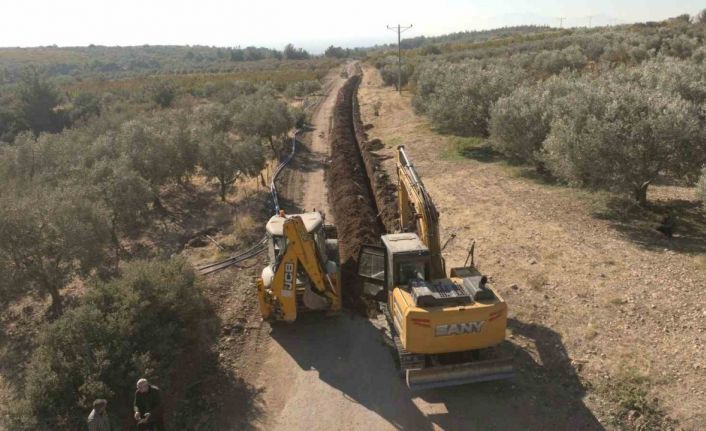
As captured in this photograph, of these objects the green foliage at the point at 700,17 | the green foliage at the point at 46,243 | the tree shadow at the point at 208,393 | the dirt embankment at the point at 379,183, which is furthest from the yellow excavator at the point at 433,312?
the green foliage at the point at 700,17

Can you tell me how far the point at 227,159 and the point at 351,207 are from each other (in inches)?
265

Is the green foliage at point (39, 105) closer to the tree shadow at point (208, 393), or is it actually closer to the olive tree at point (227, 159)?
the olive tree at point (227, 159)

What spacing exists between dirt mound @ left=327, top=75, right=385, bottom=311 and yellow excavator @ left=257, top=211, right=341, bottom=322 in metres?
1.60

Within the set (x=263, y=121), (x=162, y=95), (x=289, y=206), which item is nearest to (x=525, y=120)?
(x=289, y=206)

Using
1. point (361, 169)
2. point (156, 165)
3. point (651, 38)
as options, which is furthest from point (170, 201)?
point (651, 38)

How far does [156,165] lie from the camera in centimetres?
2253

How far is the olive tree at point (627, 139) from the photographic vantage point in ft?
53.7

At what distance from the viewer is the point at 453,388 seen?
34.3 feet

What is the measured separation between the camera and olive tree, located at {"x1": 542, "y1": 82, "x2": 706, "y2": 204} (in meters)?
16.4

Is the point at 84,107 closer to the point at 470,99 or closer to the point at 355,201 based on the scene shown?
the point at 470,99

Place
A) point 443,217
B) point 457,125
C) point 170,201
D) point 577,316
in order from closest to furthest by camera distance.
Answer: point 577,316, point 443,217, point 170,201, point 457,125

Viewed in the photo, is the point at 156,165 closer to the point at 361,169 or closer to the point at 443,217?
the point at 361,169

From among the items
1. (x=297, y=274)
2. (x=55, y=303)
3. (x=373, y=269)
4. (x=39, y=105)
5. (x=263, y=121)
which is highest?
(x=39, y=105)

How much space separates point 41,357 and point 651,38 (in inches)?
2459
